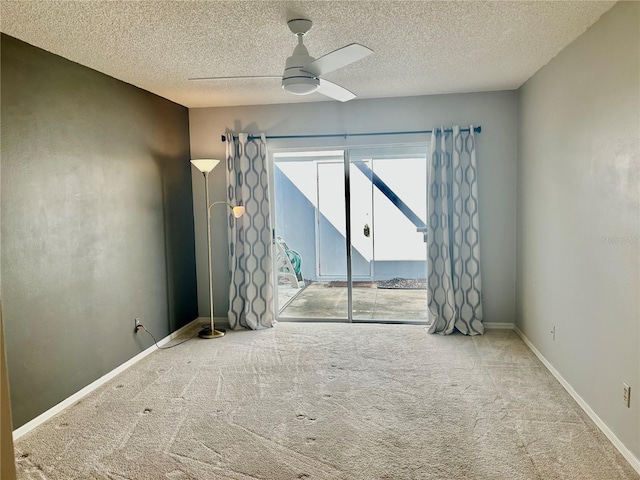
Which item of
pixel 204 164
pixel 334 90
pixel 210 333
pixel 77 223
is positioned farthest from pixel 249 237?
pixel 334 90

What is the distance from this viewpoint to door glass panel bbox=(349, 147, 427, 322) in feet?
16.1

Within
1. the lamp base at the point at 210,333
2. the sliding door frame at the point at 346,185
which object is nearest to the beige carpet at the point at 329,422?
the lamp base at the point at 210,333

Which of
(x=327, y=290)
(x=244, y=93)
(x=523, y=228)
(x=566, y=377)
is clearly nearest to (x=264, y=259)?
(x=327, y=290)

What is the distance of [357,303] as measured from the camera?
17.4 ft

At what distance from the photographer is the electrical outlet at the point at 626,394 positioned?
228cm

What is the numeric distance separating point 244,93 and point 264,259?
1.71m

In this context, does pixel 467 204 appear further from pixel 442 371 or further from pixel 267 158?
pixel 267 158

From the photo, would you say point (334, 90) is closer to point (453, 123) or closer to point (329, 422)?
point (453, 123)

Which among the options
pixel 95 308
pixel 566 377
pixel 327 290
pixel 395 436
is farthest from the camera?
pixel 327 290

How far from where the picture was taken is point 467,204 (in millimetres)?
4426

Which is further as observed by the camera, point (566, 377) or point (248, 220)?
point (248, 220)

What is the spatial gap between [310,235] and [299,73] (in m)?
3.50

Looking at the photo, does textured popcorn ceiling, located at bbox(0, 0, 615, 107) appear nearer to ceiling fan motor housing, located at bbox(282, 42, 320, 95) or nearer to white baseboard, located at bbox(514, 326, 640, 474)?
ceiling fan motor housing, located at bbox(282, 42, 320, 95)

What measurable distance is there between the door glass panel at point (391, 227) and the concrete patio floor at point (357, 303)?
0.4 inches
